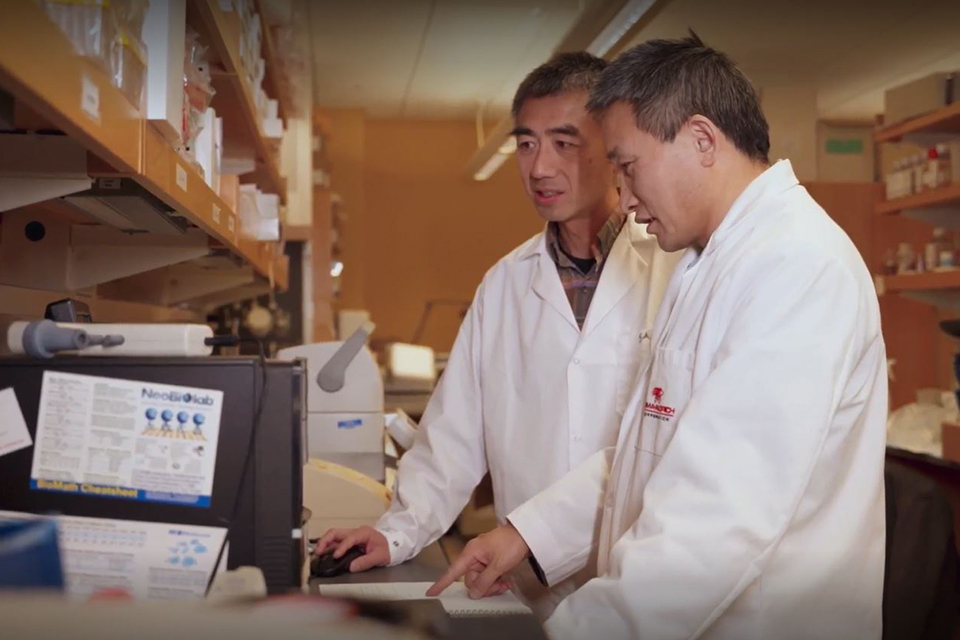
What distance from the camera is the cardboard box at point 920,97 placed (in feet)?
13.4

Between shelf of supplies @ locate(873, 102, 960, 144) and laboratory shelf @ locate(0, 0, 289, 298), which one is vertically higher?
shelf of supplies @ locate(873, 102, 960, 144)

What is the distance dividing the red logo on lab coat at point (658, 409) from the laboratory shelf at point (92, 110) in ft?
2.55

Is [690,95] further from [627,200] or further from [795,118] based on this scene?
[795,118]

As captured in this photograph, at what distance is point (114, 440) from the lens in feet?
3.18

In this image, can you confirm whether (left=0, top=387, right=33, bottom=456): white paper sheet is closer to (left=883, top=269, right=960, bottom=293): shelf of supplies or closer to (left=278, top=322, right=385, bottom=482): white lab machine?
(left=278, top=322, right=385, bottom=482): white lab machine

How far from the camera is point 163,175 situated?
1316 mm

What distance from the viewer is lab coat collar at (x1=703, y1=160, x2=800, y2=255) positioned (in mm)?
1380

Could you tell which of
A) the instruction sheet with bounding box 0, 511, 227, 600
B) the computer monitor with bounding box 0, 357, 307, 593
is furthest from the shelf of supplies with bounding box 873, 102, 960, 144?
the instruction sheet with bounding box 0, 511, 227, 600

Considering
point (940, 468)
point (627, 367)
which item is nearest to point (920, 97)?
point (940, 468)

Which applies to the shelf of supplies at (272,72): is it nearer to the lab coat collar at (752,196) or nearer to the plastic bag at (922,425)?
the lab coat collar at (752,196)

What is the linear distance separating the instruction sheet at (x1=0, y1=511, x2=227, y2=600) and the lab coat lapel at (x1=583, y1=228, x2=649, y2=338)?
3.88 feet

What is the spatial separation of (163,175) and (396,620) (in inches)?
38.0

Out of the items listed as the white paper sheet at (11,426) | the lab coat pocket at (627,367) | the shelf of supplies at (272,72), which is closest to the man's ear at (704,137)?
the lab coat pocket at (627,367)

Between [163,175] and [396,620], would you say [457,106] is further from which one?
[396,620]
